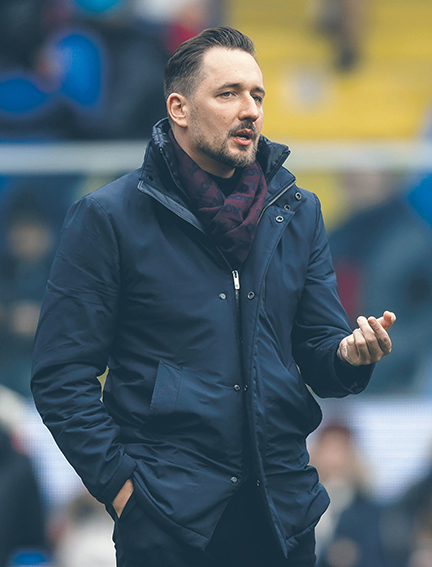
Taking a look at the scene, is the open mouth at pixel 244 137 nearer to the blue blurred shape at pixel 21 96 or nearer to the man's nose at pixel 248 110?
the man's nose at pixel 248 110

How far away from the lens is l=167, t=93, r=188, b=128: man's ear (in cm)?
232

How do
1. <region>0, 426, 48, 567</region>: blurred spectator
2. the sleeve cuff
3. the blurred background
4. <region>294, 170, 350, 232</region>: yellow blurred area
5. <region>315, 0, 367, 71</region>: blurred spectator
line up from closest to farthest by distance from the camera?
1. the sleeve cuff
2. <region>0, 426, 48, 567</region>: blurred spectator
3. the blurred background
4. <region>294, 170, 350, 232</region>: yellow blurred area
5. <region>315, 0, 367, 71</region>: blurred spectator

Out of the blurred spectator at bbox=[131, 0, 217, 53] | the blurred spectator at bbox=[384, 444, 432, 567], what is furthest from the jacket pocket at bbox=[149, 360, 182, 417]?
the blurred spectator at bbox=[131, 0, 217, 53]

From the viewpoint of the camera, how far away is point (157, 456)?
215 centimetres

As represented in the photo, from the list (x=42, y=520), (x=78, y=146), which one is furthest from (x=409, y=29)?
(x=42, y=520)

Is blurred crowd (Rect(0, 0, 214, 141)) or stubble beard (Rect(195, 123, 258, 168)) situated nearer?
stubble beard (Rect(195, 123, 258, 168))

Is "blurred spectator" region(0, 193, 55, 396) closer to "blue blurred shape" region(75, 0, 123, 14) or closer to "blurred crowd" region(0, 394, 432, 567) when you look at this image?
"blurred crowd" region(0, 394, 432, 567)

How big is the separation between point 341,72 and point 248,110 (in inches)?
165

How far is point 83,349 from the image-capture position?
7.13 feet

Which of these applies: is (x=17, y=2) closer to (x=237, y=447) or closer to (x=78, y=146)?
(x=78, y=146)

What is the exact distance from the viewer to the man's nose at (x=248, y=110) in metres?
2.24

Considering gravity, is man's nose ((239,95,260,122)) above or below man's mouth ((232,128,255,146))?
above

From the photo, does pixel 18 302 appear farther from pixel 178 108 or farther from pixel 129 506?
pixel 129 506

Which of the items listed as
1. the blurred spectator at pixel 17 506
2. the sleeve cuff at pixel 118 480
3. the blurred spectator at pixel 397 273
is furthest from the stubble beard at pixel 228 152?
the blurred spectator at pixel 17 506
